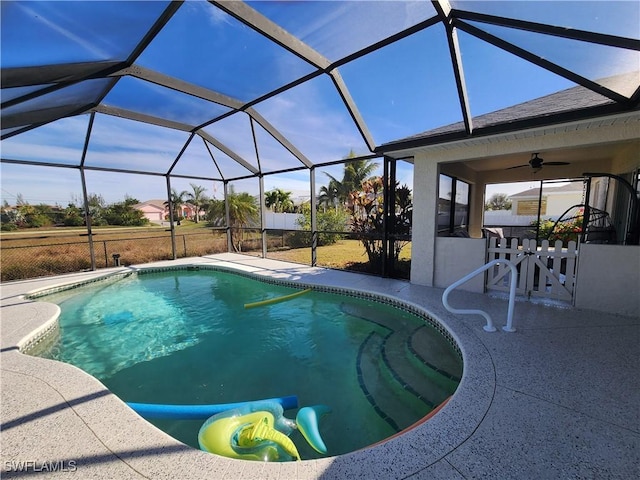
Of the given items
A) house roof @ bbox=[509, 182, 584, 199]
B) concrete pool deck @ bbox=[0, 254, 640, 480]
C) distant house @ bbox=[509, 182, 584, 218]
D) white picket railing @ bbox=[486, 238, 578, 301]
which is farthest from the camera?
distant house @ bbox=[509, 182, 584, 218]

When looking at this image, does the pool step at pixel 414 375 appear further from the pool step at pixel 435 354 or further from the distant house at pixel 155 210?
the distant house at pixel 155 210

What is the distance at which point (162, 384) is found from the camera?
3.53 m

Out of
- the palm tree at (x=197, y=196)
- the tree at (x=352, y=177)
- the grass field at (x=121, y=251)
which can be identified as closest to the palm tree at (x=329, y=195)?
the tree at (x=352, y=177)

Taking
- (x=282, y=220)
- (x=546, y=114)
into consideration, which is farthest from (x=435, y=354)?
(x=282, y=220)

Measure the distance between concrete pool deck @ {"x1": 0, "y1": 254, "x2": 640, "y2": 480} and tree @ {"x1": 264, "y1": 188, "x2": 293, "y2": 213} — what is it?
1540 centimetres

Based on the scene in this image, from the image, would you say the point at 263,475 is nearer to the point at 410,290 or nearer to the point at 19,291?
the point at 410,290

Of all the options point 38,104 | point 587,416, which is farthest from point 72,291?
point 587,416

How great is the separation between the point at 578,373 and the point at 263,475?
9.96 feet

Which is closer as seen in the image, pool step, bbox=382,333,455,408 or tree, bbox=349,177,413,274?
pool step, bbox=382,333,455,408

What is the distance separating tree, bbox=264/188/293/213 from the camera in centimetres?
1827

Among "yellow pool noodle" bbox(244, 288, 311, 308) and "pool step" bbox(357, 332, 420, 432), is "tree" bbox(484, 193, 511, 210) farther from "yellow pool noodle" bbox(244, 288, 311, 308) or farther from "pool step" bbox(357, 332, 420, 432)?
"pool step" bbox(357, 332, 420, 432)

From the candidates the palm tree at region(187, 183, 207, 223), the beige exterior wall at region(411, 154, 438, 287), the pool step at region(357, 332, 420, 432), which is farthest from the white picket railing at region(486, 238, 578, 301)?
the palm tree at region(187, 183, 207, 223)

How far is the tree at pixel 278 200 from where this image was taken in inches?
719

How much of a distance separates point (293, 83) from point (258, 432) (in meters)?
5.09
